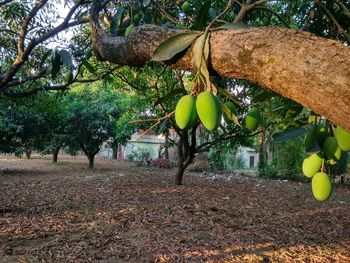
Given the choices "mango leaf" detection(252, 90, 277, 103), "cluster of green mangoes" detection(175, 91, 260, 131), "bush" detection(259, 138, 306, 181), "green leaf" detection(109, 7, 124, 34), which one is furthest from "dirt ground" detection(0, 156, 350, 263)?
"bush" detection(259, 138, 306, 181)

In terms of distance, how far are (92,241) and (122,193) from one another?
309cm

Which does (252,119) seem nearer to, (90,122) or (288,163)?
(288,163)

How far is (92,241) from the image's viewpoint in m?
3.66

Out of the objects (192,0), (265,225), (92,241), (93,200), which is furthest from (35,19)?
(265,225)

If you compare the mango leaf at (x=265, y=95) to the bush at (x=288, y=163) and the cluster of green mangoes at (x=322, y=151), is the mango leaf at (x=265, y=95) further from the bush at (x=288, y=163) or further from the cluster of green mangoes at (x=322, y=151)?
the bush at (x=288, y=163)

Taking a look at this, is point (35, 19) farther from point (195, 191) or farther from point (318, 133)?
point (318, 133)

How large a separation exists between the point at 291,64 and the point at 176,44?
35cm

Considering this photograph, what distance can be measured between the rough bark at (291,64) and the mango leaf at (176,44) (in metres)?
0.04

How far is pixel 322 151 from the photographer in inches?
42.3

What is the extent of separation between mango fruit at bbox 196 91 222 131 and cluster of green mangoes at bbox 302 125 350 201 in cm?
30

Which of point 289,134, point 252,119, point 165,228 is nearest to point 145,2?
point 252,119

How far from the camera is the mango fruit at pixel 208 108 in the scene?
87 cm

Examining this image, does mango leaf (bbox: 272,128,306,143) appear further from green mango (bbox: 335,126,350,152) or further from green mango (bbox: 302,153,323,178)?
green mango (bbox: 335,126,350,152)

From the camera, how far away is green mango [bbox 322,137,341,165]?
3.37 ft
